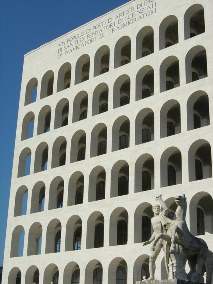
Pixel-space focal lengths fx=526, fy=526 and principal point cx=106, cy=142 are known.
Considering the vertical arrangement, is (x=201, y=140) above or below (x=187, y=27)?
below

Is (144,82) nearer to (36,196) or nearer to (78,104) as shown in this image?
(78,104)

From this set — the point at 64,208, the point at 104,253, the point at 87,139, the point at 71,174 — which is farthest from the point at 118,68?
the point at 104,253

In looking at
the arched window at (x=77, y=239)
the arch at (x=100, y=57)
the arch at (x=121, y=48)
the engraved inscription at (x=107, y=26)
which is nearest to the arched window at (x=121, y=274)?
the arched window at (x=77, y=239)

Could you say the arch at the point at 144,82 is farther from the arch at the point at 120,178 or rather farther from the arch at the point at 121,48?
the arch at the point at 120,178

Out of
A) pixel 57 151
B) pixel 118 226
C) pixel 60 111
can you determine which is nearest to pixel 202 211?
pixel 118 226

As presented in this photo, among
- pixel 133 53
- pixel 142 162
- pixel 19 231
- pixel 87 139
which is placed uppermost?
pixel 133 53

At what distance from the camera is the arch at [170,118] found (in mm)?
37375

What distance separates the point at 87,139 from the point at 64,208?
5805mm

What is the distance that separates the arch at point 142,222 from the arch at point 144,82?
8431 mm

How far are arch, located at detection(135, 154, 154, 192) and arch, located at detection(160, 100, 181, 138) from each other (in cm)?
232

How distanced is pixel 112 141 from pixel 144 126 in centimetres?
320

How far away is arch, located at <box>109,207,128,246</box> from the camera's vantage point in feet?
125

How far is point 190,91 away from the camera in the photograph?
36.1 metres

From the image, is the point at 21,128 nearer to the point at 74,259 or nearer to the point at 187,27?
the point at 74,259
